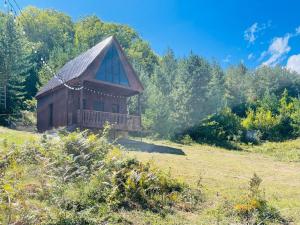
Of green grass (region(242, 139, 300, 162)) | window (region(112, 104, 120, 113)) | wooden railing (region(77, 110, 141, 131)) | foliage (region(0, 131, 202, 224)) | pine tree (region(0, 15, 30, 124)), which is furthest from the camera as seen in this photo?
pine tree (region(0, 15, 30, 124))

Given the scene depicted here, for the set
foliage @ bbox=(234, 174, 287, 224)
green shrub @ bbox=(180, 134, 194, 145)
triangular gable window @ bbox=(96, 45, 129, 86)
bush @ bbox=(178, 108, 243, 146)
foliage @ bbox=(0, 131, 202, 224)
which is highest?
triangular gable window @ bbox=(96, 45, 129, 86)

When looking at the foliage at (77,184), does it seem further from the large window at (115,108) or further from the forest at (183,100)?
the large window at (115,108)

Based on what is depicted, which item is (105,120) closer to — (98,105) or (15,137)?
(98,105)

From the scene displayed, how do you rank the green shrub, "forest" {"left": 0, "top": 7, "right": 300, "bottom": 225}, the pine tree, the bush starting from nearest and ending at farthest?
"forest" {"left": 0, "top": 7, "right": 300, "bottom": 225} → the green shrub → the pine tree → the bush

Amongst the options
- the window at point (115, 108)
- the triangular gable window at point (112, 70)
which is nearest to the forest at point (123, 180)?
the triangular gable window at point (112, 70)

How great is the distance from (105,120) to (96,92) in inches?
125

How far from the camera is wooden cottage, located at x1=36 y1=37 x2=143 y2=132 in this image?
23.7 meters

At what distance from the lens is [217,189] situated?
11.5m

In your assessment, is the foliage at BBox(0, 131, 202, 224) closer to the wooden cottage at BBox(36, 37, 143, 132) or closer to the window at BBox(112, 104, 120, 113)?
the wooden cottage at BBox(36, 37, 143, 132)

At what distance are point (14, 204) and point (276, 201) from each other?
24.9ft

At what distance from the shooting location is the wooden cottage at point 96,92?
77.9 ft

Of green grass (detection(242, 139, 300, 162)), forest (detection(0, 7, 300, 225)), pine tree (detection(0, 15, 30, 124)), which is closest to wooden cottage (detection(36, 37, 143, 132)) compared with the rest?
forest (detection(0, 7, 300, 225))

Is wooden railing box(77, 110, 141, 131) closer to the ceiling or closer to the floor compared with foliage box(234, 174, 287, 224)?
closer to the ceiling

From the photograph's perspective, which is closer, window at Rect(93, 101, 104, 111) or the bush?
window at Rect(93, 101, 104, 111)
